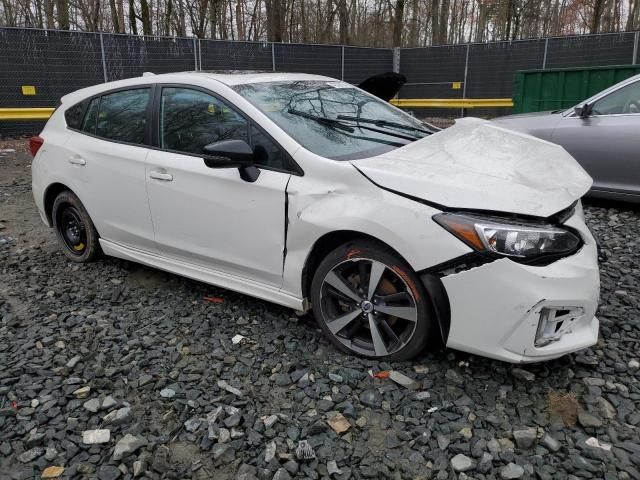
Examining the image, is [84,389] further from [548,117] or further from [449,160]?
[548,117]

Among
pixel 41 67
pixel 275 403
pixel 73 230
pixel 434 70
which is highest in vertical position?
pixel 434 70

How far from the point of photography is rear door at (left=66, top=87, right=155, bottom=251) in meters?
3.88

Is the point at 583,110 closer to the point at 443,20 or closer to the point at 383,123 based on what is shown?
the point at 383,123

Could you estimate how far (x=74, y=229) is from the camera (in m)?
4.72

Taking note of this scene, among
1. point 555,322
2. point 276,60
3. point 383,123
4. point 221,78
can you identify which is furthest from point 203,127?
point 276,60

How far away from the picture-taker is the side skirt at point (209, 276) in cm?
325

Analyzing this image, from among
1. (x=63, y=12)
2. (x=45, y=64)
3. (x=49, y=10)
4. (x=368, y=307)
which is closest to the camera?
(x=368, y=307)

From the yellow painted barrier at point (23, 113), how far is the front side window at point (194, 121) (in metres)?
9.14

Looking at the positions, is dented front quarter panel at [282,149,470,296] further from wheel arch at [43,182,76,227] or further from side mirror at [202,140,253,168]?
wheel arch at [43,182,76,227]

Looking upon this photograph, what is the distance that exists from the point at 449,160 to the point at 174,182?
181 cm

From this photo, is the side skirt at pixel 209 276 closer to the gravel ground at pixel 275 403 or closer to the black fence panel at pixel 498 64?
the gravel ground at pixel 275 403

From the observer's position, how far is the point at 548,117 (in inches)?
245

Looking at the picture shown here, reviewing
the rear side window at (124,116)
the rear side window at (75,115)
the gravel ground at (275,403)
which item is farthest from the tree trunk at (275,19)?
the gravel ground at (275,403)

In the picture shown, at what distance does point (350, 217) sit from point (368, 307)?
0.52 metres
